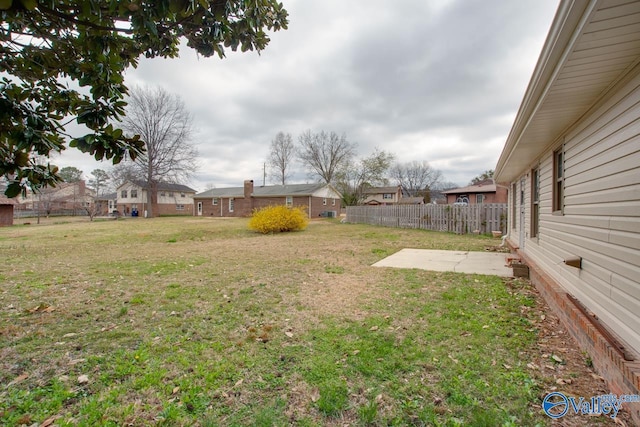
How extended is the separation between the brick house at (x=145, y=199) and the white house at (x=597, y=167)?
136 feet

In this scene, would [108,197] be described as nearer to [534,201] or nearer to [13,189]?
[13,189]

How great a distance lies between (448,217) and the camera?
1492cm

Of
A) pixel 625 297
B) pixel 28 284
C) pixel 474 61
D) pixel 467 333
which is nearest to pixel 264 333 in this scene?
pixel 467 333

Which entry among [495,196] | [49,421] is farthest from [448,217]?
[495,196]

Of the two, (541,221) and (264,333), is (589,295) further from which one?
(264,333)

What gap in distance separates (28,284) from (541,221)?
949cm

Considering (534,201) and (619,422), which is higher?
(534,201)

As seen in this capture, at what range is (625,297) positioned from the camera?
2.45 metres

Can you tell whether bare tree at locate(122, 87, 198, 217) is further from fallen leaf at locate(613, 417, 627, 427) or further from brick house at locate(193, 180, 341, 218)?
fallen leaf at locate(613, 417, 627, 427)

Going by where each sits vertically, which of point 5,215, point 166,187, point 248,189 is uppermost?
point 166,187

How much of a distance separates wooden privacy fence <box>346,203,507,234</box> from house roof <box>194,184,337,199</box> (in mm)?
11926

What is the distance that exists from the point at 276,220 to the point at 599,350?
13.5 meters

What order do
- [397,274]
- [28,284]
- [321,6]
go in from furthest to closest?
[321,6] → [397,274] → [28,284]

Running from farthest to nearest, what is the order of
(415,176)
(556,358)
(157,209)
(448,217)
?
(415,176) → (157,209) → (448,217) → (556,358)
